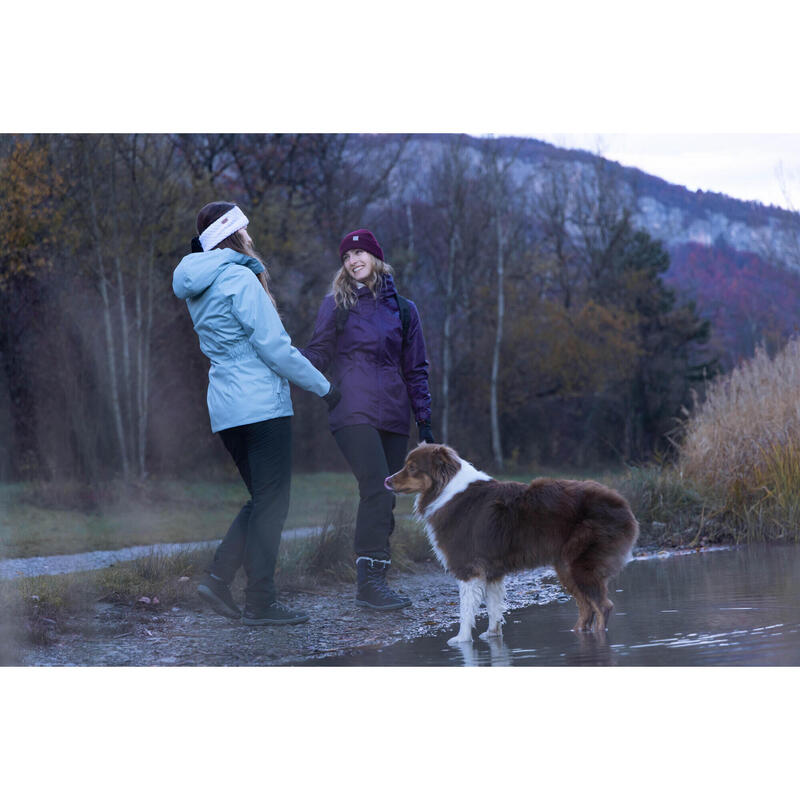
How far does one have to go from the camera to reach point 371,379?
5598 millimetres

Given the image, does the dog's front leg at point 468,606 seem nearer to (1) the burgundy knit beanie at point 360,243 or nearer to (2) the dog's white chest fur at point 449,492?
(2) the dog's white chest fur at point 449,492

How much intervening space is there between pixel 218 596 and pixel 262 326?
4.90 feet

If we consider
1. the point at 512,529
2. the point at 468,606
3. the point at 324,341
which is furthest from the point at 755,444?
the point at 324,341

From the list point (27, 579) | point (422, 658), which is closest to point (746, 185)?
point (422, 658)

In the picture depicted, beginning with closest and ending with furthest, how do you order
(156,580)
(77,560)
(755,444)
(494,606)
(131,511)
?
(494,606)
(156,580)
(77,560)
(755,444)
(131,511)

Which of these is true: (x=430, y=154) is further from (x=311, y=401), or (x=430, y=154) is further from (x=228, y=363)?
(x=228, y=363)

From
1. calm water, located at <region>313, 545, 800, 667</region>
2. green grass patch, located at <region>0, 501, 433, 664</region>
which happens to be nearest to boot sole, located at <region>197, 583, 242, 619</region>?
green grass patch, located at <region>0, 501, 433, 664</region>

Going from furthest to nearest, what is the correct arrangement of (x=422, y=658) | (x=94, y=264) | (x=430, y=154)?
(x=430, y=154), (x=94, y=264), (x=422, y=658)

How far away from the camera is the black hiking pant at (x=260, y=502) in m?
5.01

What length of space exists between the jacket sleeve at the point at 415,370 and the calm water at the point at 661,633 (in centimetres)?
130

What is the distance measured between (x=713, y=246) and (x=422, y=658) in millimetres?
7789

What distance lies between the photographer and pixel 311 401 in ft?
46.0

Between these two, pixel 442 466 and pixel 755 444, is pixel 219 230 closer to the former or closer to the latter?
pixel 442 466

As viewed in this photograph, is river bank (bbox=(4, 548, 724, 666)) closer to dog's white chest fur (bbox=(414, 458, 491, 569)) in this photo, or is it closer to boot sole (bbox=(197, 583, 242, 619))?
boot sole (bbox=(197, 583, 242, 619))
